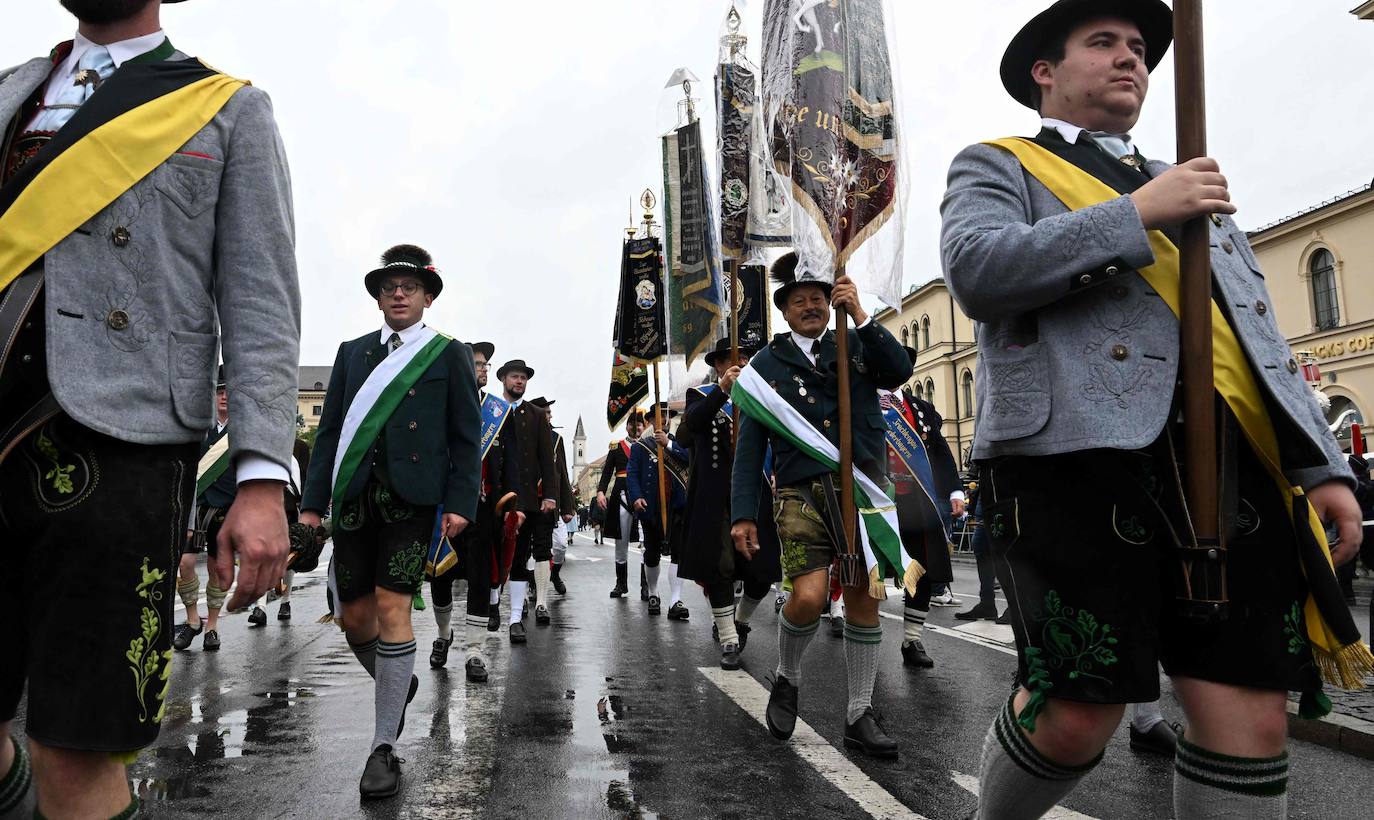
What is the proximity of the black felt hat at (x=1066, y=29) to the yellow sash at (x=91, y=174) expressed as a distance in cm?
A: 193

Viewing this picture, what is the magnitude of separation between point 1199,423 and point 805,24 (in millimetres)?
3983

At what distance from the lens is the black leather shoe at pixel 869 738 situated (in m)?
4.31

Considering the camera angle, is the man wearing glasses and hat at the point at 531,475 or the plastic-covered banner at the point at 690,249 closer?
the plastic-covered banner at the point at 690,249

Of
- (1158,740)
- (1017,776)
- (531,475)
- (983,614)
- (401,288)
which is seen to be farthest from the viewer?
(983,614)

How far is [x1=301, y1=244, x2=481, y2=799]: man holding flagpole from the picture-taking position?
4.39 metres

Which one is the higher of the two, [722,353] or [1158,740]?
[722,353]

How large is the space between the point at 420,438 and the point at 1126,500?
3.27m

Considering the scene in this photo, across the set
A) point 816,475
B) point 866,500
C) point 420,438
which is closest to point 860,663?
point 866,500

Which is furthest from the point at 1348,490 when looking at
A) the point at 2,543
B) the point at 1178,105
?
the point at 2,543

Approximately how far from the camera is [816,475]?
4.77 meters

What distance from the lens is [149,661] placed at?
6.03 ft

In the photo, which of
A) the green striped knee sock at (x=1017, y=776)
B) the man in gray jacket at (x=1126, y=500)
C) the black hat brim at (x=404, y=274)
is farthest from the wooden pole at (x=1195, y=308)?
the black hat brim at (x=404, y=274)

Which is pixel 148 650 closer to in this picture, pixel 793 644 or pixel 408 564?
pixel 408 564

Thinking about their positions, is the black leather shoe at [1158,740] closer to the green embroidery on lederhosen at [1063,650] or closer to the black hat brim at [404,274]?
the green embroidery on lederhosen at [1063,650]
